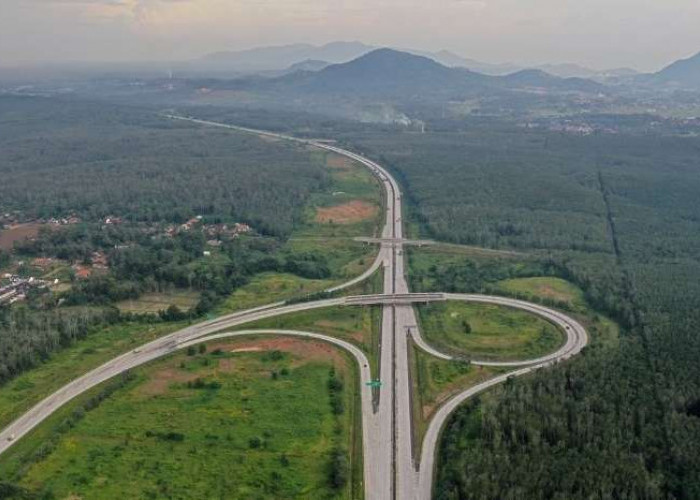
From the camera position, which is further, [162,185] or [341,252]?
[162,185]

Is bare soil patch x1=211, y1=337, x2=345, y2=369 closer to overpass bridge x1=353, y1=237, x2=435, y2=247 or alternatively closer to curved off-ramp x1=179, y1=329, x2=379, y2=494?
curved off-ramp x1=179, y1=329, x2=379, y2=494

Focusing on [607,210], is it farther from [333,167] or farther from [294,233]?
[333,167]

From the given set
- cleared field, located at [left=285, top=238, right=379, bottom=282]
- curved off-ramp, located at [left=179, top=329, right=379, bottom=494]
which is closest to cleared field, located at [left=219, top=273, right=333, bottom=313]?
cleared field, located at [left=285, top=238, right=379, bottom=282]

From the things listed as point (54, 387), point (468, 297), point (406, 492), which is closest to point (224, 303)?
point (54, 387)

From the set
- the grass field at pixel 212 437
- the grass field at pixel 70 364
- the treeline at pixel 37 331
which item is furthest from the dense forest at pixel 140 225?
the grass field at pixel 212 437

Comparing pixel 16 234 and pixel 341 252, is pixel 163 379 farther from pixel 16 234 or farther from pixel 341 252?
pixel 16 234

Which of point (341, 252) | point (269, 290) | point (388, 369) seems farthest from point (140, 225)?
point (388, 369)

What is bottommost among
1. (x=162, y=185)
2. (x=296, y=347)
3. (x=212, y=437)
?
(x=212, y=437)

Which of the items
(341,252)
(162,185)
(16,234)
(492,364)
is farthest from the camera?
(162,185)
